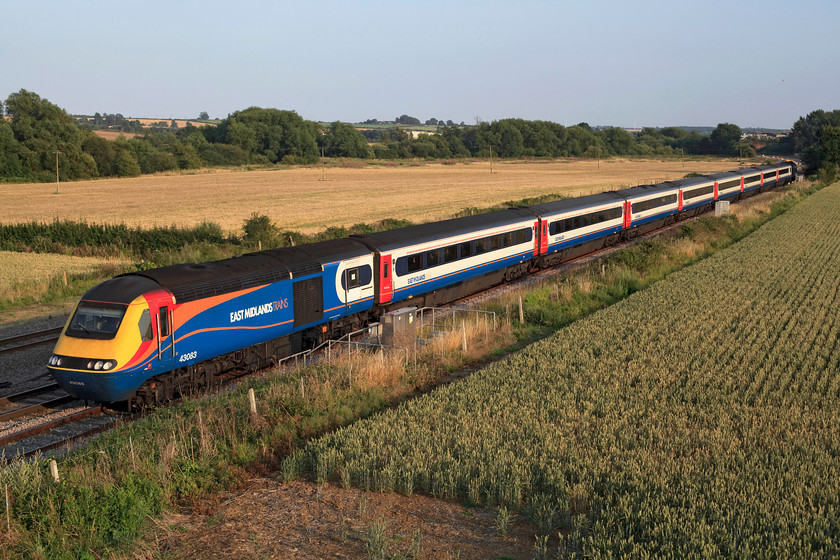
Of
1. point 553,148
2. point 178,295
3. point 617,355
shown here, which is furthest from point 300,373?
point 553,148

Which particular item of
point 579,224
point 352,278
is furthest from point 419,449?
point 579,224

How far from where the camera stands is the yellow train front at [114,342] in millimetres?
15211

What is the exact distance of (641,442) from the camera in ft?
40.4

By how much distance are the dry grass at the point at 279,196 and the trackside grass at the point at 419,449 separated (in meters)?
36.2

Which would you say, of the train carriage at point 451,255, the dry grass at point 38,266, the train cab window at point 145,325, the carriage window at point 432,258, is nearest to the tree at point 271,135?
the dry grass at point 38,266

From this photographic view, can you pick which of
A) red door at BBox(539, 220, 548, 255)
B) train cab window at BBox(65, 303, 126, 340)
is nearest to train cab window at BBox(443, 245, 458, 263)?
red door at BBox(539, 220, 548, 255)

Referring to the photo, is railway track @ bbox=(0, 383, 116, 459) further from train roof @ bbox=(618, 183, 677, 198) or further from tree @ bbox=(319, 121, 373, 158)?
tree @ bbox=(319, 121, 373, 158)

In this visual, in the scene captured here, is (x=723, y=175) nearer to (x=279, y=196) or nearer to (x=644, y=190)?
(x=644, y=190)

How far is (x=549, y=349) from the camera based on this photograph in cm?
1862

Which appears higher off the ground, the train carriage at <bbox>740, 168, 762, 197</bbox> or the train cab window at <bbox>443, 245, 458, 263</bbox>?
the train carriage at <bbox>740, 168, 762, 197</bbox>

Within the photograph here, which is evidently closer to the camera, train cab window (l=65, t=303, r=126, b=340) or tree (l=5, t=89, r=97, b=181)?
train cab window (l=65, t=303, r=126, b=340)

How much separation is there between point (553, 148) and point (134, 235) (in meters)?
154

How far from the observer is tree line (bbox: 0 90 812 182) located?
10375 cm

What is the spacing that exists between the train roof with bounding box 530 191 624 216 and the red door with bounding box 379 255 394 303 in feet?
38.9
